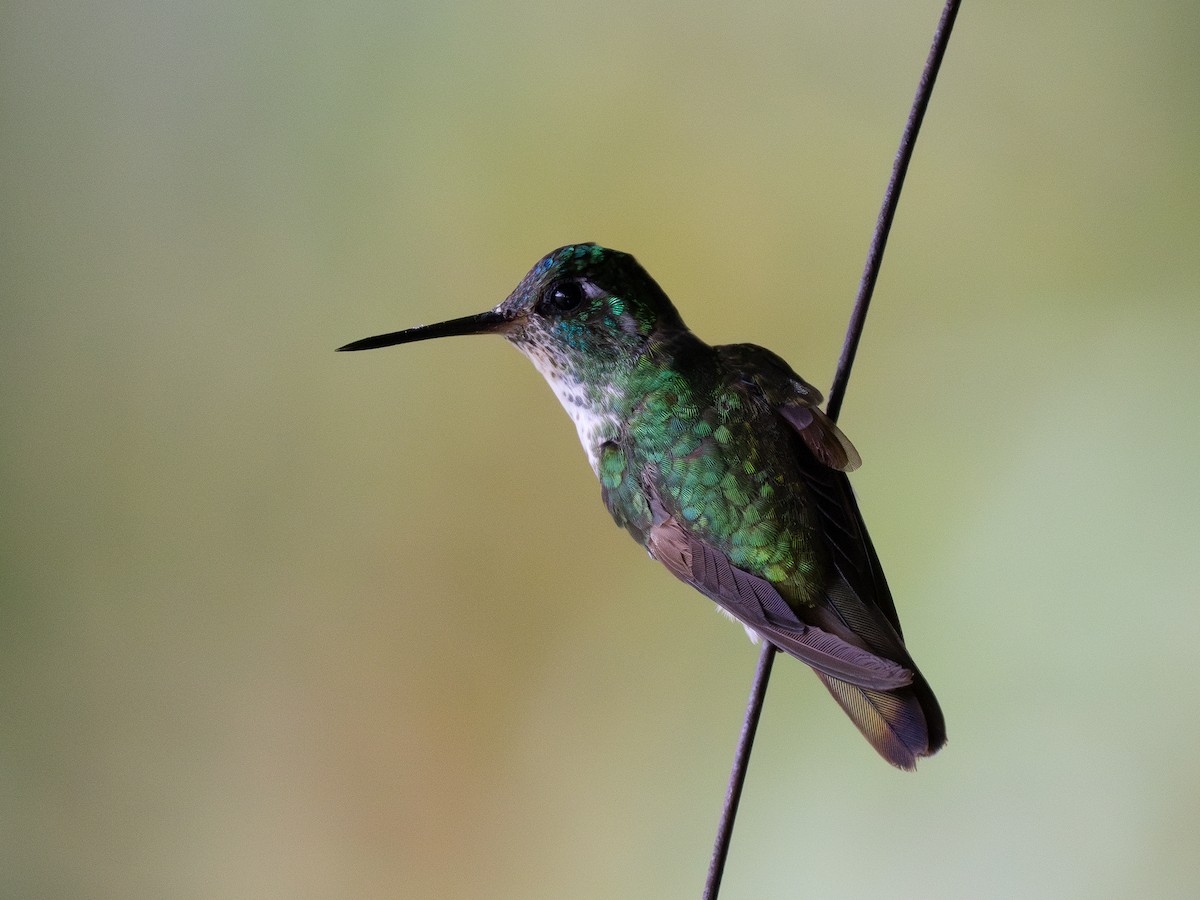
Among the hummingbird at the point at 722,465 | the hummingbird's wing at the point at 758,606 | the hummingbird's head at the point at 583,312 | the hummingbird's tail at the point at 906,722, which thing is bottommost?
Result: the hummingbird's tail at the point at 906,722

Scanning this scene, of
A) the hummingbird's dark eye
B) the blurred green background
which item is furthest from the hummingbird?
the blurred green background

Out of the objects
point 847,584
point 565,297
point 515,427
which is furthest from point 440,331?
point 515,427

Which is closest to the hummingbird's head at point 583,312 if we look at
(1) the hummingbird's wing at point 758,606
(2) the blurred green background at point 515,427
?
(1) the hummingbird's wing at point 758,606

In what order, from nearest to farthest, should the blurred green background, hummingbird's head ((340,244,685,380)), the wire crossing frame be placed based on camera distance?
the wire crossing frame < hummingbird's head ((340,244,685,380)) < the blurred green background

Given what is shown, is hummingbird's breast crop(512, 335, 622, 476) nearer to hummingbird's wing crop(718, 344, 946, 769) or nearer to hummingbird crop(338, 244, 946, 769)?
hummingbird crop(338, 244, 946, 769)

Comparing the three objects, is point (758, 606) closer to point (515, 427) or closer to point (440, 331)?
point (440, 331)

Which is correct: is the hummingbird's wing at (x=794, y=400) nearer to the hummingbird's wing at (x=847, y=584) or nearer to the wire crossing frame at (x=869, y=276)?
the hummingbird's wing at (x=847, y=584)
